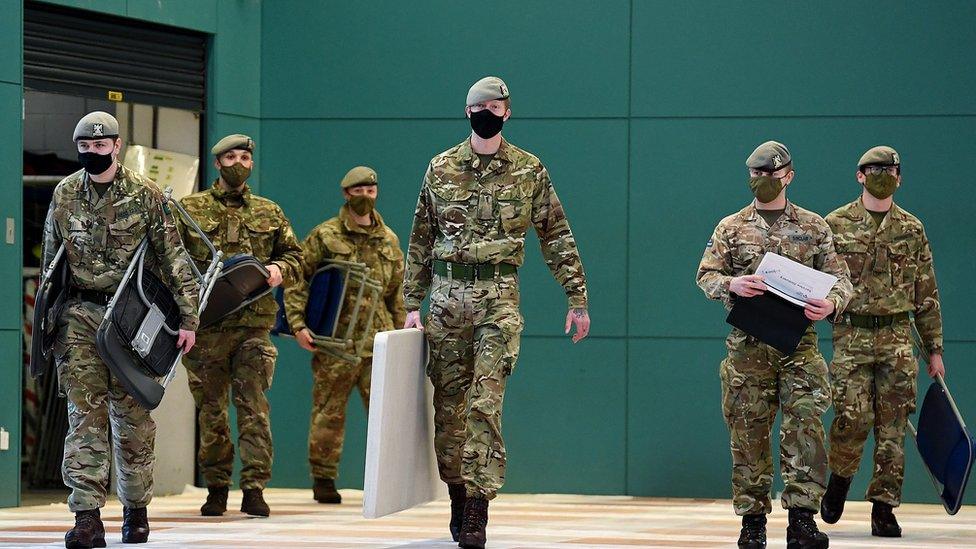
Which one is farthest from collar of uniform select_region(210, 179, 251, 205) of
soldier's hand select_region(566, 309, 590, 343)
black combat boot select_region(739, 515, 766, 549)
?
black combat boot select_region(739, 515, 766, 549)

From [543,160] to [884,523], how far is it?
3.94 metres

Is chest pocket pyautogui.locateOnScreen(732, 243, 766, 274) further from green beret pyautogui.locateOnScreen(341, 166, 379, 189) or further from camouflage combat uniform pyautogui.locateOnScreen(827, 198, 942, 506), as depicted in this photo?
green beret pyautogui.locateOnScreen(341, 166, 379, 189)

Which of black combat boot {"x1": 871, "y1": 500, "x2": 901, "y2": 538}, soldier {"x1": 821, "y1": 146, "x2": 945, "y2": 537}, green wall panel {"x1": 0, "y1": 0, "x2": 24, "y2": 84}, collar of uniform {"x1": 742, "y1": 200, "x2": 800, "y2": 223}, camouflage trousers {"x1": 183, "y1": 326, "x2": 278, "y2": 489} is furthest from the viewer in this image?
green wall panel {"x1": 0, "y1": 0, "x2": 24, "y2": 84}

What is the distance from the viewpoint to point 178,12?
1116 cm

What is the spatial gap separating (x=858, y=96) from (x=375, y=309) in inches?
143

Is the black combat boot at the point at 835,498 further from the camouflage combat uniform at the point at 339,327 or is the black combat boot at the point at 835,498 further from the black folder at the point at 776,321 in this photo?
the camouflage combat uniform at the point at 339,327

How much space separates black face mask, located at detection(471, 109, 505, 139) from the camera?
775 cm

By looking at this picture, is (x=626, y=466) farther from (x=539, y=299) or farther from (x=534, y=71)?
(x=534, y=71)

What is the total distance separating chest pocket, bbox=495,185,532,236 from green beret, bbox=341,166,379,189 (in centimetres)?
290

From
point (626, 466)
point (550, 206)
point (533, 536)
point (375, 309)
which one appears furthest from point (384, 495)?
point (626, 466)

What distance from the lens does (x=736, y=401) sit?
Answer: 7.49m

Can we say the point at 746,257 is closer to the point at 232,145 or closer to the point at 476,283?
the point at 476,283

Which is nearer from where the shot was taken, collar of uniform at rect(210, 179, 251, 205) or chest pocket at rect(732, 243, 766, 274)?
chest pocket at rect(732, 243, 766, 274)

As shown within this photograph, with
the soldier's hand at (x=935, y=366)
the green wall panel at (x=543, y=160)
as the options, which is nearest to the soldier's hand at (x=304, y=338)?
the green wall panel at (x=543, y=160)
